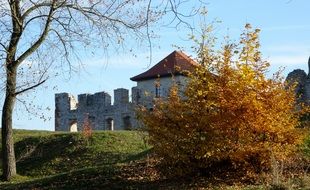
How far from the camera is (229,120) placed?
42.6 ft

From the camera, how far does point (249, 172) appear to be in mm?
13141

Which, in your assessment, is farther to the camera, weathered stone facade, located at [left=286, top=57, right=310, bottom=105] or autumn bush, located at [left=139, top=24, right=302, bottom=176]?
weathered stone facade, located at [left=286, top=57, right=310, bottom=105]

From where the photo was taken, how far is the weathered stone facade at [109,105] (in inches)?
1634

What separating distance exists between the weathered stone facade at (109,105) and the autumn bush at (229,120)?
84.9 feet

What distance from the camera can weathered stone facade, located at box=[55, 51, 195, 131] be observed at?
41.5 meters

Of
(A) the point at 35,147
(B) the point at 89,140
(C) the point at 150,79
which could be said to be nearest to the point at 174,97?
(B) the point at 89,140

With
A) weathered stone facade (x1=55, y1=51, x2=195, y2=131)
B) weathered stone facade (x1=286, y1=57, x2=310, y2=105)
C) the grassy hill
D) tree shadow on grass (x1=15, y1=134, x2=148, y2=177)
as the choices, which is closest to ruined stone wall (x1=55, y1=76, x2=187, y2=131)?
weathered stone facade (x1=55, y1=51, x2=195, y2=131)

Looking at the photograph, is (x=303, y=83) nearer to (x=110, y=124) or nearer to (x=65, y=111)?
(x=110, y=124)

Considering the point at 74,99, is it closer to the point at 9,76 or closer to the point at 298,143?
the point at 9,76

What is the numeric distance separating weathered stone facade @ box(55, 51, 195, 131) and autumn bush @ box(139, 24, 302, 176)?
84.9 feet

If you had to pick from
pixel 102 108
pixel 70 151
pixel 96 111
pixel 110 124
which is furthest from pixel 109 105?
pixel 70 151

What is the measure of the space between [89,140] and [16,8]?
32.5 feet

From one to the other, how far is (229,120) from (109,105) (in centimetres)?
3041

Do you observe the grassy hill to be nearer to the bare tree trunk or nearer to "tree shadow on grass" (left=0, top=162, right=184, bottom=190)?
"tree shadow on grass" (left=0, top=162, right=184, bottom=190)
